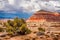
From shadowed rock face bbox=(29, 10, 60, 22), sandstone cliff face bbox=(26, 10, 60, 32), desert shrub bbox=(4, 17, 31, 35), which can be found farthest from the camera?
shadowed rock face bbox=(29, 10, 60, 22)

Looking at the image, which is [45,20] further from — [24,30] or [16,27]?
[16,27]

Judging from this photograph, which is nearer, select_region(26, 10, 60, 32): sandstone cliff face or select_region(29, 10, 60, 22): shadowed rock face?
select_region(26, 10, 60, 32): sandstone cliff face

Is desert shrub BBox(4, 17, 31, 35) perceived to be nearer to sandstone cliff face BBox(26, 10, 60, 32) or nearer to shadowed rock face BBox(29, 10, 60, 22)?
sandstone cliff face BBox(26, 10, 60, 32)

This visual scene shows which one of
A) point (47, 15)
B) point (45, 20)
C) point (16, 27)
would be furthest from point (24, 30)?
point (47, 15)

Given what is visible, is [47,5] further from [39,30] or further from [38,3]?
[39,30]

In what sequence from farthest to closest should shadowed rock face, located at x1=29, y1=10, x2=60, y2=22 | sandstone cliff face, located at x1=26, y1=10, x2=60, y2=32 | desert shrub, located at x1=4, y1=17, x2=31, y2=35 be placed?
shadowed rock face, located at x1=29, y1=10, x2=60, y2=22 → sandstone cliff face, located at x1=26, y1=10, x2=60, y2=32 → desert shrub, located at x1=4, y1=17, x2=31, y2=35

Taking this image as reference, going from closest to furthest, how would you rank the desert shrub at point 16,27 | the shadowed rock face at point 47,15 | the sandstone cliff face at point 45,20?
1. the desert shrub at point 16,27
2. the sandstone cliff face at point 45,20
3. the shadowed rock face at point 47,15

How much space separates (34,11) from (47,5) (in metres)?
0.58

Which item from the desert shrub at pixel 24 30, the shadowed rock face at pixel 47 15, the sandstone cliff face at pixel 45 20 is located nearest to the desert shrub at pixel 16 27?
the desert shrub at pixel 24 30

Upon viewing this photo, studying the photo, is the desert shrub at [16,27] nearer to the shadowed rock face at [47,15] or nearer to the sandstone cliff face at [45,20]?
the sandstone cliff face at [45,20]

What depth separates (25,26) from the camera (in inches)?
299

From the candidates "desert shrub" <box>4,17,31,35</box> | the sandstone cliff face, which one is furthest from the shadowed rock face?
"desert shrub" <box>4,17,31,35</box>

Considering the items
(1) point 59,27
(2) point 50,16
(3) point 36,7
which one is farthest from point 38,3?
(1) point 59,27

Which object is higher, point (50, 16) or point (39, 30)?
point (50, 16)
